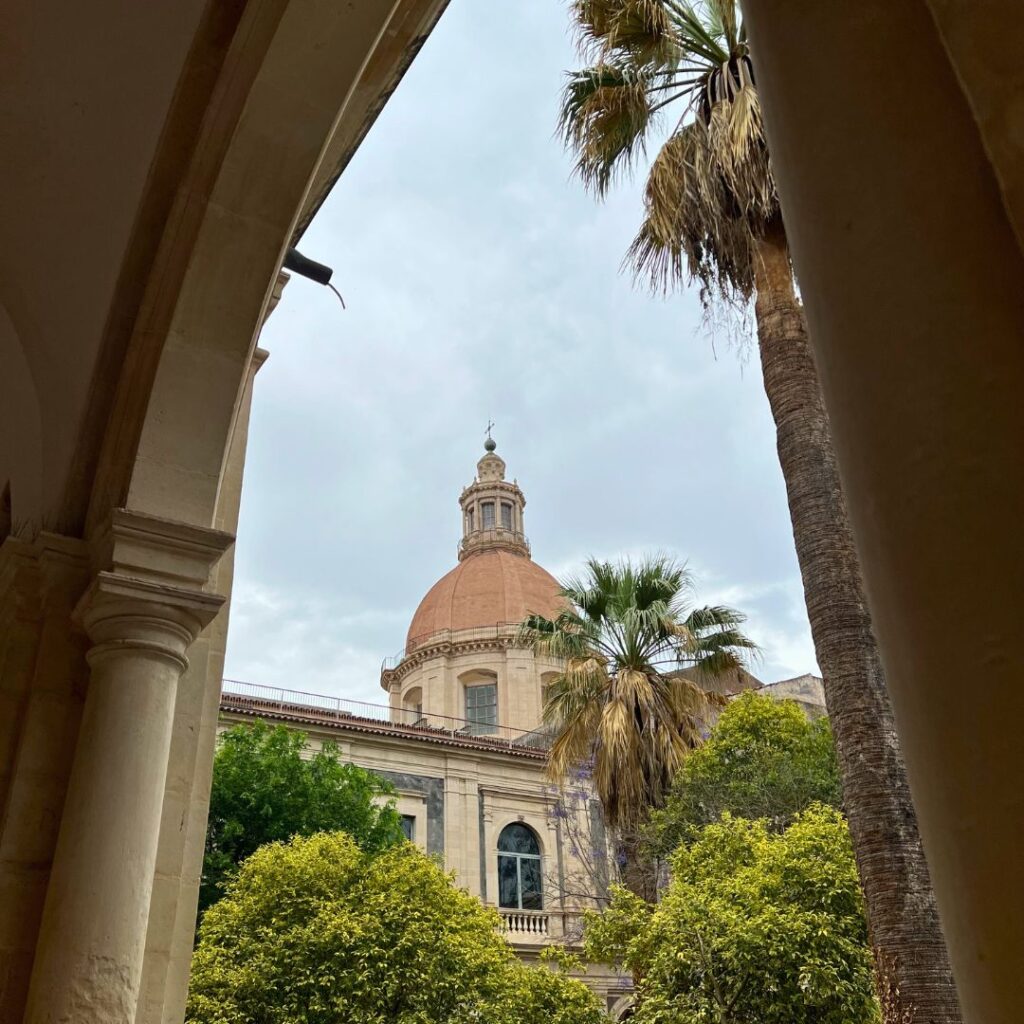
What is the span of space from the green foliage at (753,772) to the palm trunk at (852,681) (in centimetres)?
794

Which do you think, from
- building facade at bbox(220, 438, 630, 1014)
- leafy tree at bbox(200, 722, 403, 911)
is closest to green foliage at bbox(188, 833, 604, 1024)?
leafy tree at bbox(200, 722, 403, 911)

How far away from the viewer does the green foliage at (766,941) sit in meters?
11.1

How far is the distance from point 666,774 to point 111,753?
12.4 m

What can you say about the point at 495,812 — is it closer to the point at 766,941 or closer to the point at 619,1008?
the point at 619,1008

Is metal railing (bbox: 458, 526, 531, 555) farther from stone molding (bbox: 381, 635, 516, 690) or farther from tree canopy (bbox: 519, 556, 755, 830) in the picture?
tree canopy (bbox: 519, 556, 755, 830)

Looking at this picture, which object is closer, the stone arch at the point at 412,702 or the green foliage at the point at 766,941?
the green foliage at the point at 766,941

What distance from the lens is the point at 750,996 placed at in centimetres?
1130

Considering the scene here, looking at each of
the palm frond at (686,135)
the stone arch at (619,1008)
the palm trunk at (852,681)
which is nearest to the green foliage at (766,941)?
the palm trunk at (852,681)

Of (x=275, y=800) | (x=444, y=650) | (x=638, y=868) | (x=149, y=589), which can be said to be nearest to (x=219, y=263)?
(x=149, y=589)

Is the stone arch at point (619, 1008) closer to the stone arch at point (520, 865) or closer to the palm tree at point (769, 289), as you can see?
the stone arch at point (520, 865)

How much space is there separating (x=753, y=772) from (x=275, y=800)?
29.1 feet

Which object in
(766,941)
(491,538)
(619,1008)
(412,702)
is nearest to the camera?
(766,941)

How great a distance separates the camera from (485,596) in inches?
1603

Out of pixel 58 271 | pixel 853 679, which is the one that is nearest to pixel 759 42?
pixel 58 271
